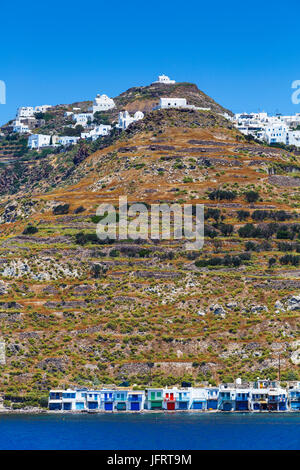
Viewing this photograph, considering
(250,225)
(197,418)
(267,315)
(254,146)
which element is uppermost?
(254,146)

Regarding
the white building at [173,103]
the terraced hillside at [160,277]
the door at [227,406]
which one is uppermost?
the white building at [173,103]

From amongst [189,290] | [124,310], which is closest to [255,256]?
[189,290]

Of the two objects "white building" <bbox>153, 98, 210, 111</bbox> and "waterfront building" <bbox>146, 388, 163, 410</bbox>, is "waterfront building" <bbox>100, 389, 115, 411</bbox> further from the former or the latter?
"white building" <bbox>153, 98, 210, 111</bbox>

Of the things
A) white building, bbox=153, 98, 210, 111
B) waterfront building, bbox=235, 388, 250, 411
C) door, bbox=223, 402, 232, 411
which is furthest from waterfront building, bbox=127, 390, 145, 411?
white building, bbox=153, 98, 210, 111

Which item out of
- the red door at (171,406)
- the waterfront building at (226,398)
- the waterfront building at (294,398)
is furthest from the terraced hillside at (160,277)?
the waterfront building at (226,398)

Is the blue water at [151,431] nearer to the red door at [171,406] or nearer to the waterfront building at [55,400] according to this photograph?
the red door at [171,406]
